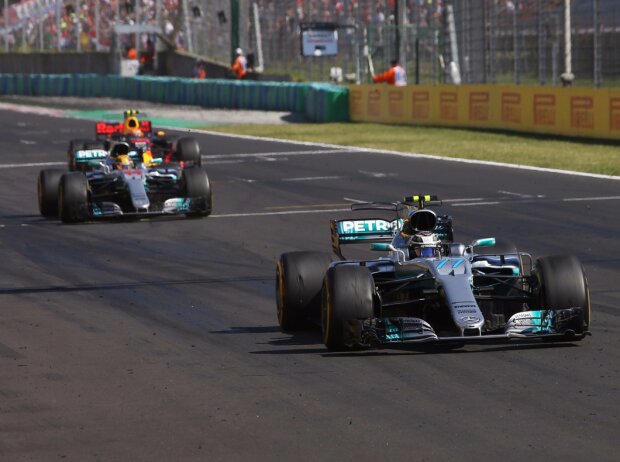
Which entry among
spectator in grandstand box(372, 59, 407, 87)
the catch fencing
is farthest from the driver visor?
spectator in grandstand box(372, 59, 407, 87)

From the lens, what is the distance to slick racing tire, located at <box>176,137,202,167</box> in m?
25.7

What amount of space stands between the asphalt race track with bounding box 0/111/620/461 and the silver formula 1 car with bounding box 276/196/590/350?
6.6 inches

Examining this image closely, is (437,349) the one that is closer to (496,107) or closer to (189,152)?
(189,152)

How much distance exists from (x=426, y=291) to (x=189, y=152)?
15.5 m

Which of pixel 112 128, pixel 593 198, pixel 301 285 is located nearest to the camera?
pixel 301 285

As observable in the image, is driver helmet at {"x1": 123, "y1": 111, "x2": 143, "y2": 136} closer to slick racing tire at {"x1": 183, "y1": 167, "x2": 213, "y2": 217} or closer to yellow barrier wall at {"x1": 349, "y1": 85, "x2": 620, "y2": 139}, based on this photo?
slick racing tire at {"x1": 183, "y1": 167, "x2": 213, "y2": 217}

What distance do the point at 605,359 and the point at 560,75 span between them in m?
24.7

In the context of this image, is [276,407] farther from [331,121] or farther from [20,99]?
[20,99]

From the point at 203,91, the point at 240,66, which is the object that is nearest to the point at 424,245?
the point at 203,91

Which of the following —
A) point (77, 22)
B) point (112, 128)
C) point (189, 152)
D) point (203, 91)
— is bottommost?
point (189, 152)

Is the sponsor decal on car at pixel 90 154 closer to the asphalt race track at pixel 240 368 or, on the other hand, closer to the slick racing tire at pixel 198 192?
the slick racing tire at pixel 198 192

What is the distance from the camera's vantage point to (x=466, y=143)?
33219 mm

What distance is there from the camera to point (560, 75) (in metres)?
33.9

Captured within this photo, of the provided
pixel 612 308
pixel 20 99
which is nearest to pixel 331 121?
pixel 20 99
